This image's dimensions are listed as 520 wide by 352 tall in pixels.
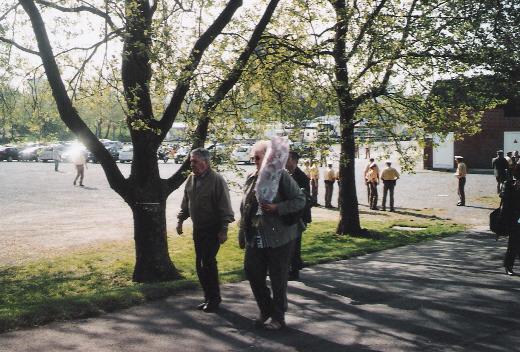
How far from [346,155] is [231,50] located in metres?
4.17

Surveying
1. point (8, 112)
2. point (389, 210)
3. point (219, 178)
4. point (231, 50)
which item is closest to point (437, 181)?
point (389, 210)

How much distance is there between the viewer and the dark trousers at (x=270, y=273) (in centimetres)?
508

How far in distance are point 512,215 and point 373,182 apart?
1105 centimetres

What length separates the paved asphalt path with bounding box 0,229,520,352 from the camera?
4.72m

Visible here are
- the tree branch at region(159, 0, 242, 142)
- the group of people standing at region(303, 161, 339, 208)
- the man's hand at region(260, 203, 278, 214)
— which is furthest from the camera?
the group of people standing at region(303, 161, 339, 208)

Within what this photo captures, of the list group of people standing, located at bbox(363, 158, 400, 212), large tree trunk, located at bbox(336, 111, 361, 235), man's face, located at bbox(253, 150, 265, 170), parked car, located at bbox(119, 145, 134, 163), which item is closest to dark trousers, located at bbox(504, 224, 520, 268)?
man's face, located at bbox(253, 150, 265, 170)

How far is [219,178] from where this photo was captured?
583cm

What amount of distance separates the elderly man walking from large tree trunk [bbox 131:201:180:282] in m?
2.90

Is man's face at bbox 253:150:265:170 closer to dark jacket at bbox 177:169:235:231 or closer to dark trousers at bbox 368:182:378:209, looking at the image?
dark jacket at bbox 177:169:235:231

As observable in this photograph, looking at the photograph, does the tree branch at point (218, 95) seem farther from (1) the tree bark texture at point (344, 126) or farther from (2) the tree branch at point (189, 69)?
(1) the tree bark texture at point (344, 126)

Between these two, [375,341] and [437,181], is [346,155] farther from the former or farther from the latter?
[437,181]

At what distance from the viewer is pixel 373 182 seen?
1888 cm

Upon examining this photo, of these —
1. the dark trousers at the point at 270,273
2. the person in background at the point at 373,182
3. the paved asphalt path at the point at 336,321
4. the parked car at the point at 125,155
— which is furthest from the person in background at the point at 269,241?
the parked car at the point at 125,155

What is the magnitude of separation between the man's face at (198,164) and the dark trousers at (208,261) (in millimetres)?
645
